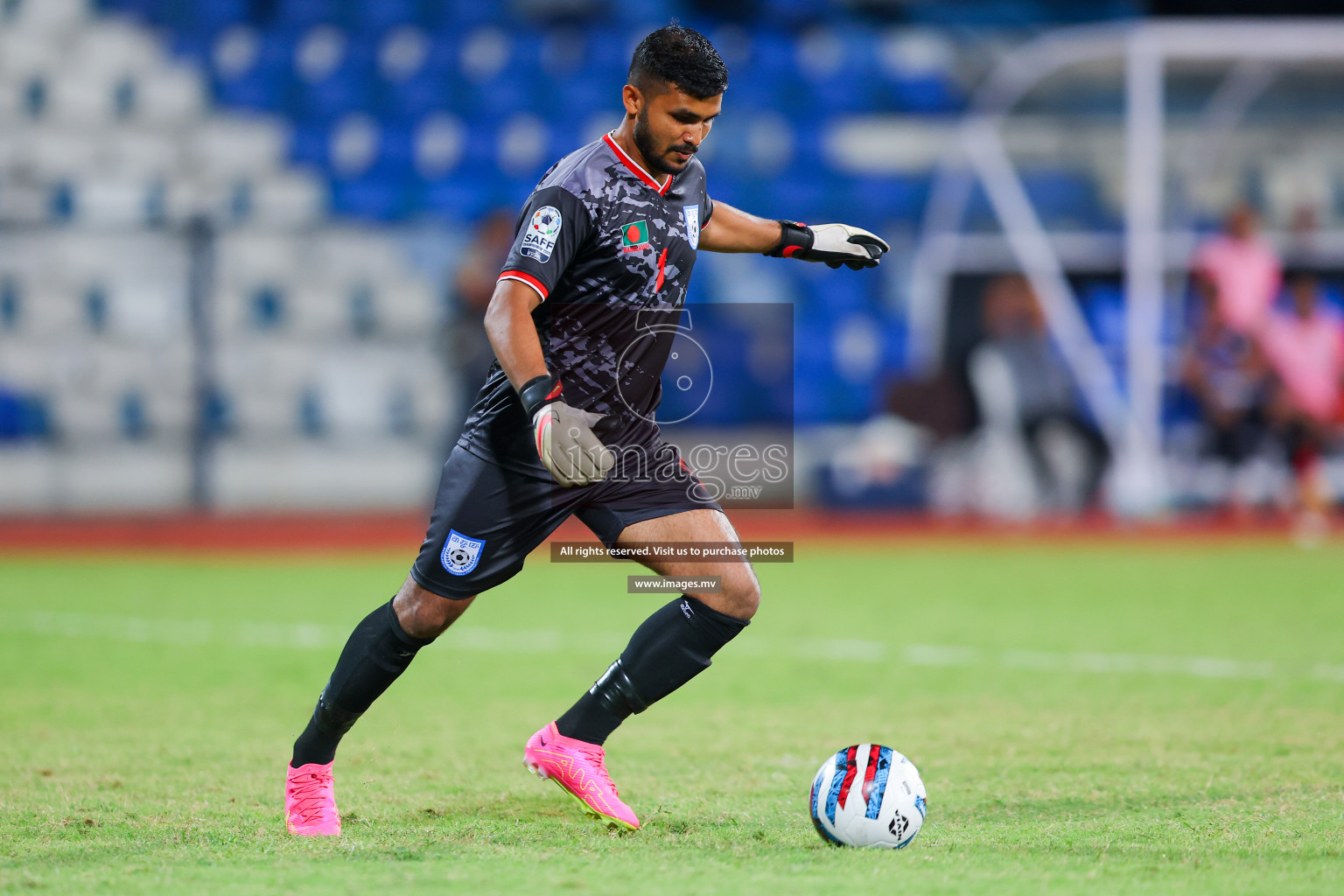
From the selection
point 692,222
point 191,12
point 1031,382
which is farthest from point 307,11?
point 692,222

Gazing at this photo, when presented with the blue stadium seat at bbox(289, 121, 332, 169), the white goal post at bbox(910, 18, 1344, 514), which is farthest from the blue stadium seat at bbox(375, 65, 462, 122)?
the white goal post at bbox(910, 18, 1344, 514)

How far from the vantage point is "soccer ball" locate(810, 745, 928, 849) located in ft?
13.1

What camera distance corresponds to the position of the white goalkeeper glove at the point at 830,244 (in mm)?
5012

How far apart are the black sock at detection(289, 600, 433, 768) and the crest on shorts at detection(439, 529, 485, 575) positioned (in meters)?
0.25

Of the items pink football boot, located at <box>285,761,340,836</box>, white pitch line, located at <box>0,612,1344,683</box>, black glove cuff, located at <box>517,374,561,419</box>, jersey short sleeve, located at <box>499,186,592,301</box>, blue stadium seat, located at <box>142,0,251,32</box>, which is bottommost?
white pitch line, located at <box>0,612,1344,683</box>

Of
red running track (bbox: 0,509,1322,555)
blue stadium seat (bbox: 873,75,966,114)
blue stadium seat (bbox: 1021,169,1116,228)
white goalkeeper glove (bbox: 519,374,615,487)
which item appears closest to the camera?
white goalkeeper glove (bbox: 519,374,615,487)

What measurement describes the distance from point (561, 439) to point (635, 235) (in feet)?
2.38

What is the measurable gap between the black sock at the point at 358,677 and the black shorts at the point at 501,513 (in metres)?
0.19

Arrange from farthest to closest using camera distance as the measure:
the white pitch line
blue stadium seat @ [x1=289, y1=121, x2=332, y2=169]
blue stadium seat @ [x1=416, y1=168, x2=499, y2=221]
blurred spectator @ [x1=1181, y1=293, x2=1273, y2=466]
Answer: blue stadium seat @ [x1=289, y1=121, x2=332, y2=169] → blue stadium seat @ [x1=416, y1=168, x2=499, y2=221] → blurred spectator @ [x1=1181, y1=293, x2=1273, y2=466] → the white pitch line

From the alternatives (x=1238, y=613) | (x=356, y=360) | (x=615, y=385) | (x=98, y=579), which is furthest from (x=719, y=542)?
(x=356, y=360)

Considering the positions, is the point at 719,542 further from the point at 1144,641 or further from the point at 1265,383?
the point at 1265,383

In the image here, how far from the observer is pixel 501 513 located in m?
4.33

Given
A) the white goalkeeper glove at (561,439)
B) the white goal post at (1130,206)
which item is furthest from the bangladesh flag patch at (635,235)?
the white goal post at (1130,206)

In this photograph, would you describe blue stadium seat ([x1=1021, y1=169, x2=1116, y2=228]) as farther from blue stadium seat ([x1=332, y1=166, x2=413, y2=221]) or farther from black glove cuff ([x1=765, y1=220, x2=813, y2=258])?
black glove cuff ([x1=765, y1=220, x2=813, y2=258])
